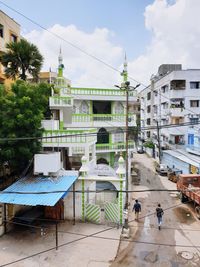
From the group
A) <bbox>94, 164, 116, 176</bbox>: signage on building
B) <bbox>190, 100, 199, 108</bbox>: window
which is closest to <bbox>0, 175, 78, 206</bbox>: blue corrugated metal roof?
<bbox>94, 164, 116, 176</bbox>: signage on building

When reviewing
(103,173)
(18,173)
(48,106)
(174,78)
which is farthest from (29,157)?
(174,78)

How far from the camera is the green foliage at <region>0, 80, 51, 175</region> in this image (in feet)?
48.3

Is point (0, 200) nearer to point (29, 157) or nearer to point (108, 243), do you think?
point (29, 157)

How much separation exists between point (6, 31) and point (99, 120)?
1252cm

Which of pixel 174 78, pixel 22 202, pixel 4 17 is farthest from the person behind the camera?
pixel 174 78

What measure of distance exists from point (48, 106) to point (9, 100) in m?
5.74

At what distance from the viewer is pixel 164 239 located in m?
14.0

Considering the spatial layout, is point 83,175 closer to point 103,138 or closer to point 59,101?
point 59,101

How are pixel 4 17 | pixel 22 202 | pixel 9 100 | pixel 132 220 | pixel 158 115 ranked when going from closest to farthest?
pixel 22 202 → pixel 9 100 → pixel 132 220 → pixel 4 17 → pixel 158 115

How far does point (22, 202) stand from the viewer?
1287 cm

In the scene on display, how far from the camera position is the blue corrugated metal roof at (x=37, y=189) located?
1287cm

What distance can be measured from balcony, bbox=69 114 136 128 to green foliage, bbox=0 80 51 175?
328 inches

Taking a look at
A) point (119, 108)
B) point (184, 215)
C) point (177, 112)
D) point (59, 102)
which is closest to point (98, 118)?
point (119, 108)

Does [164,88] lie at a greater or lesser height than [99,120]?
greater
